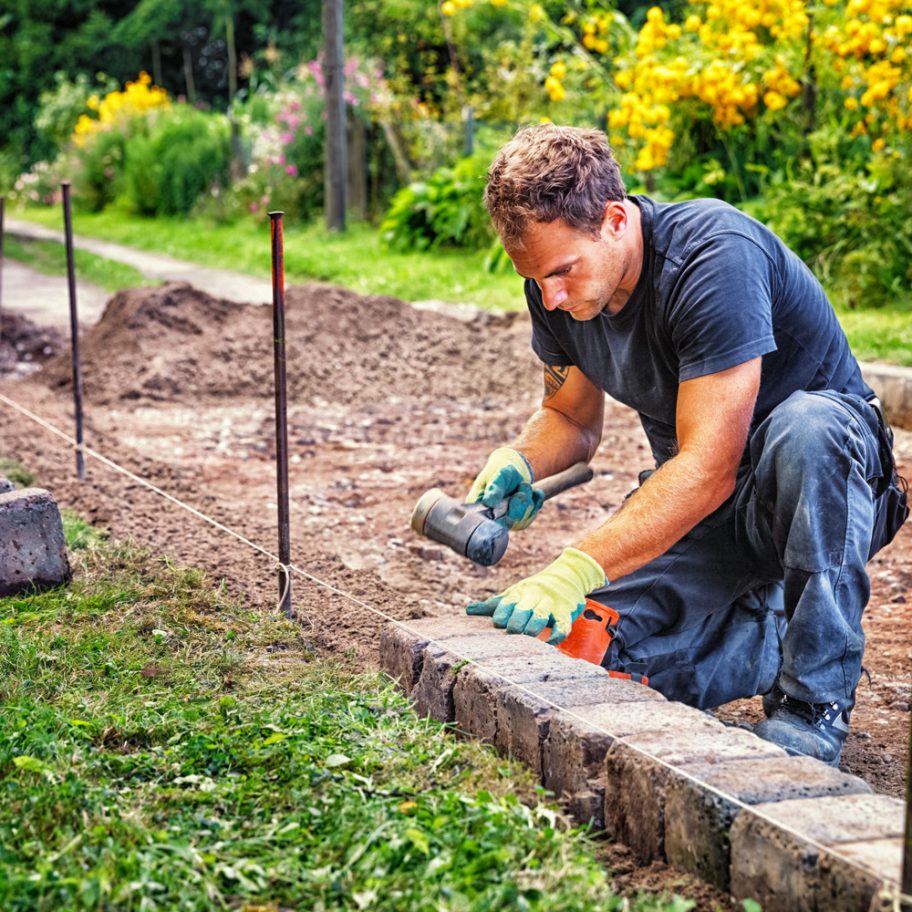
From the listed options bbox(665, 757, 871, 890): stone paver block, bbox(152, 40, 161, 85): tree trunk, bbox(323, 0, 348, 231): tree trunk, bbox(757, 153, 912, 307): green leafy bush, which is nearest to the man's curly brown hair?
bbox(665, 757, 871, 890): stone paver block

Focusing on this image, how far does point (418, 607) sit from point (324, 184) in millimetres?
10493

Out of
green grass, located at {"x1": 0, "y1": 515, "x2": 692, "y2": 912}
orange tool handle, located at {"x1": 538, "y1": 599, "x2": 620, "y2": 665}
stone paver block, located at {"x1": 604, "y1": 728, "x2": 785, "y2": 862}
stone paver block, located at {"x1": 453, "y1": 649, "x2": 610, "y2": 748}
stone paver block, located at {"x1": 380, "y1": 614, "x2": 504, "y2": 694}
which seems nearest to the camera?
green grass, located at {"x1": 0, "y1": 515, "x2": 692, "y2": 912}

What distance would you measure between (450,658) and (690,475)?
658 millimetres

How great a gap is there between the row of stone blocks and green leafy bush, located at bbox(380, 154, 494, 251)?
782 centimetres

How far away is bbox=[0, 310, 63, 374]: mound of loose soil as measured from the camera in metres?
8.02

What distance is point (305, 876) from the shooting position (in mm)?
1951

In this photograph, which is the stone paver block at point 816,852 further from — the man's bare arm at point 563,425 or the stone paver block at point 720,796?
the man's bare arm at point 563,425

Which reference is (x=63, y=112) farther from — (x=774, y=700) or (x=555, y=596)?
(x=774, y=700)

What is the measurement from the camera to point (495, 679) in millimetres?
2490

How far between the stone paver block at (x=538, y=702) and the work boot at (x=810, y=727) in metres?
0.35

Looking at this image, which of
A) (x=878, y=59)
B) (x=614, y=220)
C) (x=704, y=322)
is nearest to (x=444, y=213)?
(x=878, y=59)

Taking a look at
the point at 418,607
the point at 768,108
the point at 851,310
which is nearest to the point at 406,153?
the point at 768,108

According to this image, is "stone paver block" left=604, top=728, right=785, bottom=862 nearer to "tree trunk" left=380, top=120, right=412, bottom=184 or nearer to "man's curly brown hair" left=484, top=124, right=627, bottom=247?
"man's curly brown hair" left=484, top=124, right=627, bottom=247

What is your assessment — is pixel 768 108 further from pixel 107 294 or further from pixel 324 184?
pixel 324 184
